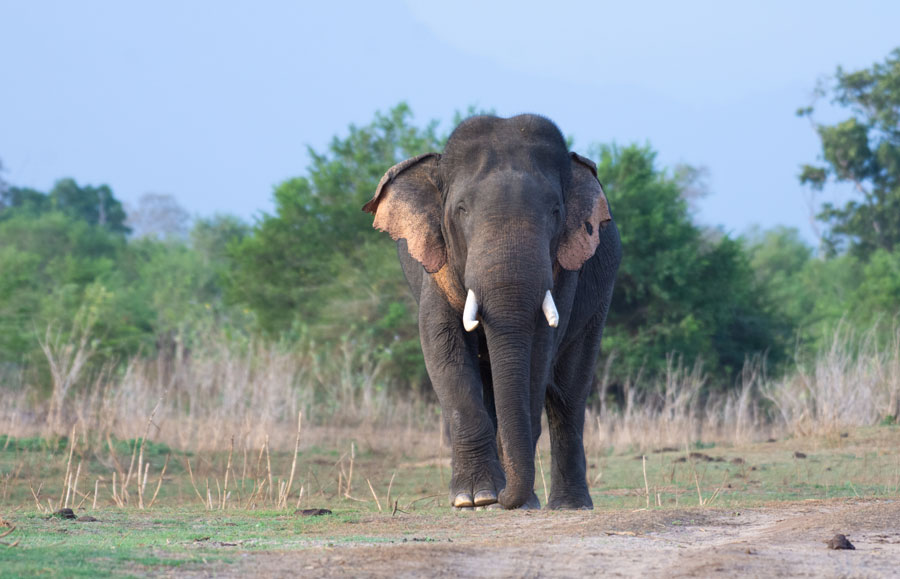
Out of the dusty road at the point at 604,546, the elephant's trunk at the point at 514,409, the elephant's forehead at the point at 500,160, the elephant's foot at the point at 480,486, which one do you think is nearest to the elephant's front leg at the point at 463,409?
the elephant's foot at the point at 480,486

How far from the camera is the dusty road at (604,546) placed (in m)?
4.50

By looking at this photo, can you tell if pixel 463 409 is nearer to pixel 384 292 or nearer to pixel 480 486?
pixel 480 486

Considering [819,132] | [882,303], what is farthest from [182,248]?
[882,303]

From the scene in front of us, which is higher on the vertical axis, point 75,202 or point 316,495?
point 75,202

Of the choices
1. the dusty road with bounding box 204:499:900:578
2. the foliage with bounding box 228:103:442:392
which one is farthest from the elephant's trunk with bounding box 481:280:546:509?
the foliage with bounding box 228:103:442:392

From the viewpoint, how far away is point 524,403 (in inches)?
285

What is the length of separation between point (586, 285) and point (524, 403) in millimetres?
2090

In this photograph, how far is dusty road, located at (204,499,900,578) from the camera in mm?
4500

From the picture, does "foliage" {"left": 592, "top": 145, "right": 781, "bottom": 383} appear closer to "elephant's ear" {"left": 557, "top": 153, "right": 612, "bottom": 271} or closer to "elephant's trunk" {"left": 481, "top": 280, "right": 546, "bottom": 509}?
"elephant's ear" {"left": 557, "top": 153, "right": 612, "bottom": 271}

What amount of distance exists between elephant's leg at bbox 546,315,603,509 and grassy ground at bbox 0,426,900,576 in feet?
1.65

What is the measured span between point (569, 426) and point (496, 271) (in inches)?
88.4

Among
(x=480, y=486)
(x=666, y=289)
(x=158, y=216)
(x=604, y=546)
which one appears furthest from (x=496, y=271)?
(x=158, y=216)

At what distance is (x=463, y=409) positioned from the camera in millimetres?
7605

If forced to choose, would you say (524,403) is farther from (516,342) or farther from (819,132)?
(819,132)
